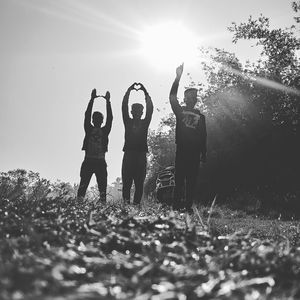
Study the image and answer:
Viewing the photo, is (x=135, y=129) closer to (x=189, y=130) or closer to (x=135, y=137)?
(x=135, y=137)

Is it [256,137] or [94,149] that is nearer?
[94,149]

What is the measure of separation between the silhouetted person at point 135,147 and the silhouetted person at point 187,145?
2.89ft

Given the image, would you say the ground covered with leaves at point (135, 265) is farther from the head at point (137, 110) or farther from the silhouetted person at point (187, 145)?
the head at point (137, 110)

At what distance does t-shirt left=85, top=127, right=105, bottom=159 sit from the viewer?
→ 7.69 meters

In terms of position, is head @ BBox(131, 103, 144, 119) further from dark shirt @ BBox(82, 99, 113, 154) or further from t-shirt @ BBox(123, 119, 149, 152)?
dark shirt @ BBox(82, 99, 113, 154)

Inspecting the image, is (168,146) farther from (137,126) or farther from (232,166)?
(137,126)

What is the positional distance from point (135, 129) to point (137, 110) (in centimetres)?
49

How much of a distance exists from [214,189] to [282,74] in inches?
474

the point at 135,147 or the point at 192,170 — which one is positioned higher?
the point at 135,147

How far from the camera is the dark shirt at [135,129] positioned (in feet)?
24.7

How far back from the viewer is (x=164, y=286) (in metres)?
1.04

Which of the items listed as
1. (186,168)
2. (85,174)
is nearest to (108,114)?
(85,174)

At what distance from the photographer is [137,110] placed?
780 centimetres

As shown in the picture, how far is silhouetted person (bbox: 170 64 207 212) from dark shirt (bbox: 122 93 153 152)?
841 mm
